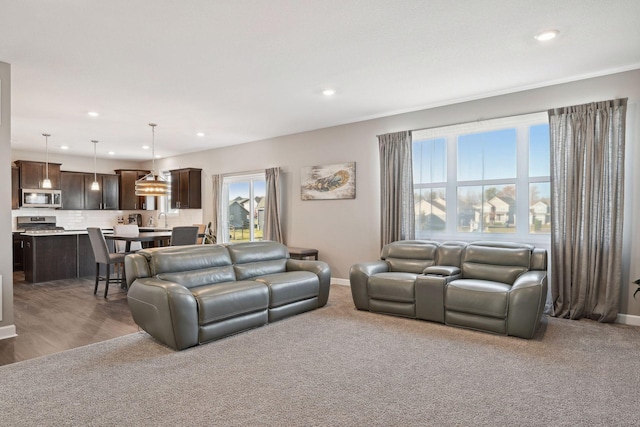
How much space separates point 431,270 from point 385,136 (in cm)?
235

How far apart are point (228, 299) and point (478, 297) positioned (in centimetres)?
248

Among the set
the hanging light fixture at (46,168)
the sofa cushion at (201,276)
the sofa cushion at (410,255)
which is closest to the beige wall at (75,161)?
the hanging light fixture at (46,168)

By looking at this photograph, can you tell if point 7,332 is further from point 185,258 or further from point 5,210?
point 185,258

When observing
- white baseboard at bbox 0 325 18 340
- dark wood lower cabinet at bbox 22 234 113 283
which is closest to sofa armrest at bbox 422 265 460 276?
white baseboard at bbox 0 325 18 340

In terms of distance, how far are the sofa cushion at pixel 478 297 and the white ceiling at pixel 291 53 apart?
230 cm

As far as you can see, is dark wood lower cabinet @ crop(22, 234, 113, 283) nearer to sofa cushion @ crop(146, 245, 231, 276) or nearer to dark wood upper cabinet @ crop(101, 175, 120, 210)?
dark wood upper cabinet @ crop(101, 175, 120, 210)

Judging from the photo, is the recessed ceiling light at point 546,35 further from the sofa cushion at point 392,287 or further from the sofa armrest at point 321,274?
the sofa armrest at point 321,274

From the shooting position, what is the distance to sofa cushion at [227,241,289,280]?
4.54 m

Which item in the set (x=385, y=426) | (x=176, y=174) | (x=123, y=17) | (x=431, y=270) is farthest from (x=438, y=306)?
(x=176, y=174)

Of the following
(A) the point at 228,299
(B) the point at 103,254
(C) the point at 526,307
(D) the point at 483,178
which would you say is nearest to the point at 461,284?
(C) the point at 526,307

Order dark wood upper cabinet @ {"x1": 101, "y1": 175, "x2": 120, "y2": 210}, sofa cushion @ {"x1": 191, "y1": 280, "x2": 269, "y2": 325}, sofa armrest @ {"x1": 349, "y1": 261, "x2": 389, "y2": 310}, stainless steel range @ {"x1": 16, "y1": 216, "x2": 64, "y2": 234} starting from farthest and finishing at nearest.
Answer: dark wood upper cabinet @ {"x1": 101, "y1": 175, "x2": 120, "y2": 210} → stainless steel range @ {"x1": 16, "y1": 216, "x2": 64, "y2": 234} → sofa armrest @ {"x1": 349, "y1": 261, "x2": 389, "y2": 310} → sofa cushion @ {"x1": 191, "y1": 280, "x2": 269, "y2": 325}

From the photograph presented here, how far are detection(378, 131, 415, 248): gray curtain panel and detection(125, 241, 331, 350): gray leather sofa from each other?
137cm

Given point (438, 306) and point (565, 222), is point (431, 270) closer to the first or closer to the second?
point (438, 306)

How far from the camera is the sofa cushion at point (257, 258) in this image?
454 cm
